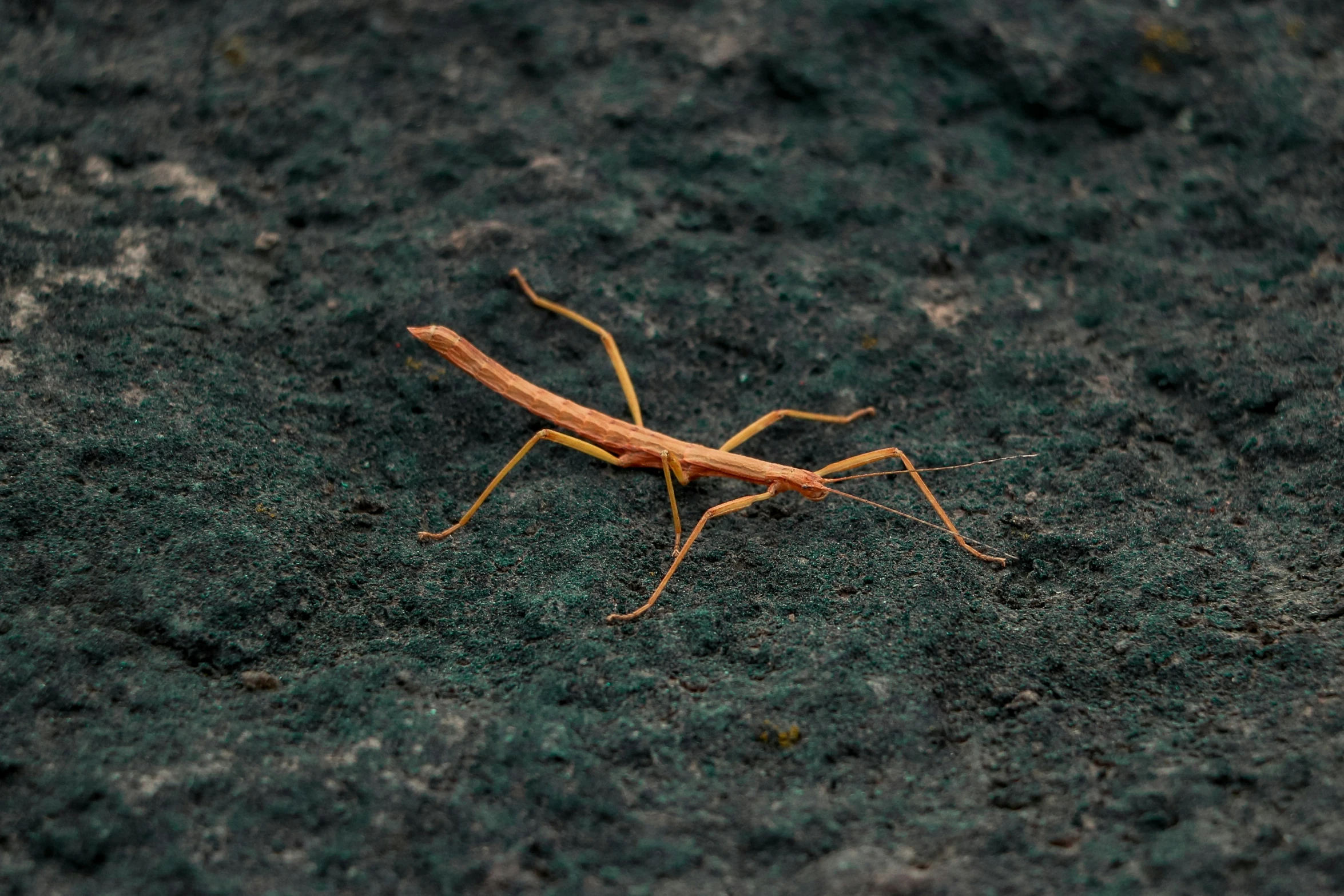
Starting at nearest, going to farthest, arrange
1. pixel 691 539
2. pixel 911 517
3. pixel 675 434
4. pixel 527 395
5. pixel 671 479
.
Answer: pixel 691 539 < pixel 911 517 < pixel 671 479 < pixel 527 395 < pixel 675 434

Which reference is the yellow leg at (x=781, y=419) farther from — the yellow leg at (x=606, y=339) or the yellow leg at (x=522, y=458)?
the yellow leg at (x=522, y=458)

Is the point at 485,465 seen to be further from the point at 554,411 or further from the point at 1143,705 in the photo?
the point at 1143,705

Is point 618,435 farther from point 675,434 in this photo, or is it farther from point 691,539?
point 691,539

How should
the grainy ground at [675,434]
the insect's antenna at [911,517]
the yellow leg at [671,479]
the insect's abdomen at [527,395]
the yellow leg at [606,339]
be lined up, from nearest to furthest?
the grainy ground at [675,434], the insect's antenna at [911,517], the yellow leg at [671,479], the insect's abdomen at [527,395], the yellow leg at [606,339]

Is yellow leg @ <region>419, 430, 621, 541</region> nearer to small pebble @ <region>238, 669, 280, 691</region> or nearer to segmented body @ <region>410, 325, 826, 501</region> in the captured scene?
segmented body @ <region>410, 325, 826, 501</region>

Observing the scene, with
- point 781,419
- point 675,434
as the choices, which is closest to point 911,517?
point 781,419

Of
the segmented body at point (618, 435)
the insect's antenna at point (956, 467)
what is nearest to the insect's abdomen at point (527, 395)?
the segmented body at point (618, 435)

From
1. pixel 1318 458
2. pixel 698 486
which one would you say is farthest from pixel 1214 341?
pixel 698 486
